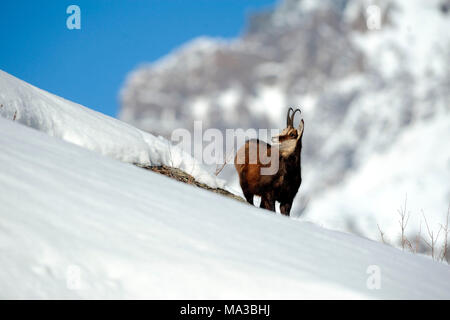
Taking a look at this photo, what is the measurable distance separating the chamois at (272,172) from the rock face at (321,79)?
8673cm

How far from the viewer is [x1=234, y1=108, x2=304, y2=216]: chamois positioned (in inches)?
159

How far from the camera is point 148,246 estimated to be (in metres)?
1.64

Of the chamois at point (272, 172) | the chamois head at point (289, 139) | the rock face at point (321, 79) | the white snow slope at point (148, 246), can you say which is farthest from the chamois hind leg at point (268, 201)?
the rock face at point (321, 79)

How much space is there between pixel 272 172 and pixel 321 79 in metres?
161

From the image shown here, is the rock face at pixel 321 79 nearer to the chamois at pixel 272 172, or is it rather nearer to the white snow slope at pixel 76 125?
the chamois at pixel 272 172

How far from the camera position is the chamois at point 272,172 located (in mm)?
4043

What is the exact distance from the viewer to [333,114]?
132 metres

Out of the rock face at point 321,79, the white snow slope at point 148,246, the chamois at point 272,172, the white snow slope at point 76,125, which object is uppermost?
the rock face at point 321,79

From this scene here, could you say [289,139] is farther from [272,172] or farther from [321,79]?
[321,79]

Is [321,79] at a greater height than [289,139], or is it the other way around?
[321,79]

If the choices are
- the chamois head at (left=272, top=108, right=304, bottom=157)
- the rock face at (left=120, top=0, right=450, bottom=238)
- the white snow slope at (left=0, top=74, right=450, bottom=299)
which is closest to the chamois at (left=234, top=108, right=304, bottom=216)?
the chamois head at (left=272, top=108, right=304, bottom=157)

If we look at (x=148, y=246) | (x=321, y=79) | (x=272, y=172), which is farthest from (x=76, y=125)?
(x=321, y=79)
